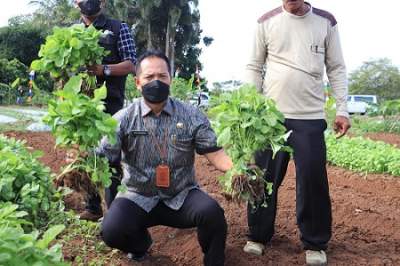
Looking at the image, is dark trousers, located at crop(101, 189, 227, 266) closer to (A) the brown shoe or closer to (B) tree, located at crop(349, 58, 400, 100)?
(A) the brown shoe

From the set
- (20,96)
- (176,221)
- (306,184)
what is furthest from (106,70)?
(20,96)

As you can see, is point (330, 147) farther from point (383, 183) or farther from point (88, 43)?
point (88, 43)

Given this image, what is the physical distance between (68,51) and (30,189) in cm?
93

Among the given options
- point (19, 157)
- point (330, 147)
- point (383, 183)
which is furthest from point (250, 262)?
point (330, 147)

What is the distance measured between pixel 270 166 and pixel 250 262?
655 mm

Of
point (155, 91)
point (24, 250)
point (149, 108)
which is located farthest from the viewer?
point (149, 108)

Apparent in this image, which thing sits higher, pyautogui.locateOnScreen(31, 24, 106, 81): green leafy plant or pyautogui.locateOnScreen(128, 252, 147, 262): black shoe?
pyautogui.locateOnScreen(31, 24, 106, 81): green leafy plant

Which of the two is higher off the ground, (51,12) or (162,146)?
(51,12)

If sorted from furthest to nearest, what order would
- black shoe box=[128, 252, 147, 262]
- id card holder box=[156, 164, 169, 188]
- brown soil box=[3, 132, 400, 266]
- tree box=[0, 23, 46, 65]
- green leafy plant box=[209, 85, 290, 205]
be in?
tree box=[0, 23, 46, 65] < brown soil box=[3, 132, 400, 266] < black shoe box=[128, 252, 147, 262] < id card holder box=[156, 164, 169, 188] < green leafy plant box=[209, 85, 290, 205]

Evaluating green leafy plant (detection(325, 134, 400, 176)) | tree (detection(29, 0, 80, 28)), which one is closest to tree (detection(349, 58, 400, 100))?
tree (detection(29, 0, 80, 28))

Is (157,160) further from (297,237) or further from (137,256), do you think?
(297,237)

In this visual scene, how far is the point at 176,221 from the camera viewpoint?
328 centimetres

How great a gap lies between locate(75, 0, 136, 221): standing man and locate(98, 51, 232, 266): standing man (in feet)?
1.90

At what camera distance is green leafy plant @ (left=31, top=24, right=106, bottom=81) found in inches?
138
